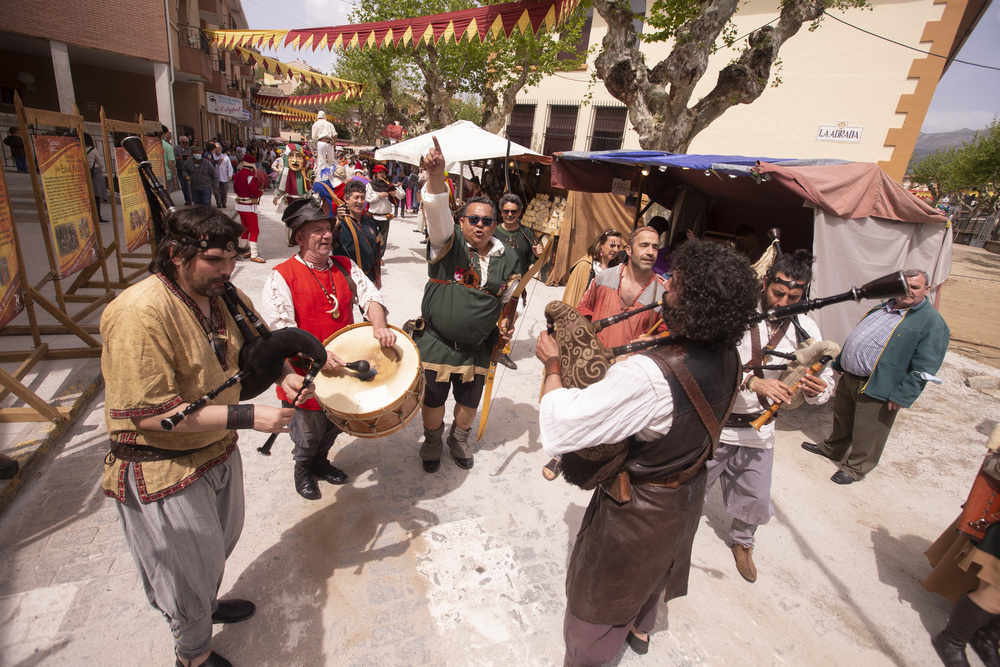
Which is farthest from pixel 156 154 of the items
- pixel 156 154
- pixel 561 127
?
pixel 561 127

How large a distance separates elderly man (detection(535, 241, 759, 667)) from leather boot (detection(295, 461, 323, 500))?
1.96 metres

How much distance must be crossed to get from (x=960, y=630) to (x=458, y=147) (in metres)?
7.92

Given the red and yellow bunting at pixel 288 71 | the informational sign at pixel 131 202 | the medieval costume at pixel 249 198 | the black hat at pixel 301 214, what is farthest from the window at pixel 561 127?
the black hat at pixel 301 214

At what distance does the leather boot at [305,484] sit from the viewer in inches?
126

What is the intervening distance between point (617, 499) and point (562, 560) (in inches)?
55.7

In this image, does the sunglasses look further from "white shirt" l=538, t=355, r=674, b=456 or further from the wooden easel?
the wooden easel

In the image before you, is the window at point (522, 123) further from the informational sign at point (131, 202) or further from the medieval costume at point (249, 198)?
the informational sign at point (131, 202)

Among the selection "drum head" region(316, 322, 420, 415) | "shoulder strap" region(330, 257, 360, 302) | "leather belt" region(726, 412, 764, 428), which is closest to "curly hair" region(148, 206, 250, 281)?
"drum head" region(316, 322, 420, 415)

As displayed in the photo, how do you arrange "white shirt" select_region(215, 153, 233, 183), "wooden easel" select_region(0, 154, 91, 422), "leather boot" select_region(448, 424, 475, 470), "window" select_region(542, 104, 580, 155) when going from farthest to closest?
"window" select_region(542, 104, 580, 155)
"white shirt" select_region(215, 153, 233, 183)
"leather boot" select_region(448, 424, 475, 470)
"wooden easel" select_region(0, 154, 91, 422)

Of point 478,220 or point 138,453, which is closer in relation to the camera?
point 138,453

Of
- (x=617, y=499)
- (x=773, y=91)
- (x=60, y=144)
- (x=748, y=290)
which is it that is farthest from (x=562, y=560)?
(x=773, y=91)

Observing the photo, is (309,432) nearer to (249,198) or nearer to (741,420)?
(741,420)

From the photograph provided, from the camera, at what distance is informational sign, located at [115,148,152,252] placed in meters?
6.10

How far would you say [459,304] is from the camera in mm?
3205
